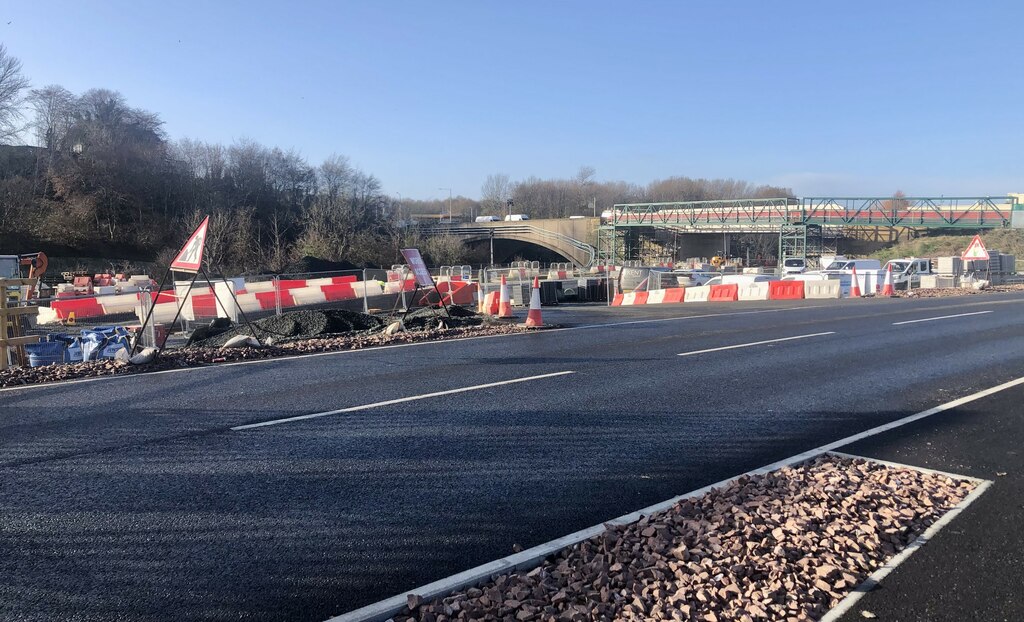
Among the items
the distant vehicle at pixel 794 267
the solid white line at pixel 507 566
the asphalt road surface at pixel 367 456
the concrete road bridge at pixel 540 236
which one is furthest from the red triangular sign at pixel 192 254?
the concrete road bridge at pixel 540 236

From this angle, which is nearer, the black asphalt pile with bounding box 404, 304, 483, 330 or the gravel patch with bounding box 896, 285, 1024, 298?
the black asphalt pile with bounding box 404, 304, 483, 330

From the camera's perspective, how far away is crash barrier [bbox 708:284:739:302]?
2809 centimetres

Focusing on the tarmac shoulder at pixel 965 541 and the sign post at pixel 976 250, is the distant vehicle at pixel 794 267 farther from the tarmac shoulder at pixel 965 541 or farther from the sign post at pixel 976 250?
the tarmac shoulder at pixel 965 541

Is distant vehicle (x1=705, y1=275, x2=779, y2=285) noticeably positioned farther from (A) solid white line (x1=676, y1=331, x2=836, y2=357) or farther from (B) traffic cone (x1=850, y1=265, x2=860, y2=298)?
(A) solid white line (x1=676, y1=331, x2=836, y2=357)

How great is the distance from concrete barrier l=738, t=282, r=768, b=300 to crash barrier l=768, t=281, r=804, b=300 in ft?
0.75

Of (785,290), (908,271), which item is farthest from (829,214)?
(785,290)

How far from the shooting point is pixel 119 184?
62.5 metres

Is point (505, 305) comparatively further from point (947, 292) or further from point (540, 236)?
point (540, 236)

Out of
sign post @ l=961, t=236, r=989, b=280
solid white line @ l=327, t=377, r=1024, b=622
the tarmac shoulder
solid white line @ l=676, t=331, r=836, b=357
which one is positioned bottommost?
the tarmac shoulder

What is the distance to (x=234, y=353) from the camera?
37.6 feet

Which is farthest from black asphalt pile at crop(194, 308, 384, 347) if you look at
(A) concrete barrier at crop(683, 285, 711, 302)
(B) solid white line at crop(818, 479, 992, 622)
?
(A) concrete barrier at crop(683, 285, 711, 302)

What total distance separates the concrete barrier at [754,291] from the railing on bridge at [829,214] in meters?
35.4

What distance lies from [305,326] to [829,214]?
5778 cm

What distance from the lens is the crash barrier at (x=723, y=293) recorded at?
2809 centimetres
